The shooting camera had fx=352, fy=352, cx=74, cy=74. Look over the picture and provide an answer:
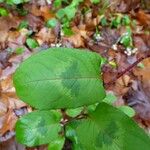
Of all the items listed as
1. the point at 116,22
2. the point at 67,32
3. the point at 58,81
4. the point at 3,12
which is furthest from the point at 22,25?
the point at 58,81

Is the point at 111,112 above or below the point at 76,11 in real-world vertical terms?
above

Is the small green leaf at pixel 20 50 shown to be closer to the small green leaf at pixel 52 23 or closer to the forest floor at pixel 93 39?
the forest floor at pixel 93 39

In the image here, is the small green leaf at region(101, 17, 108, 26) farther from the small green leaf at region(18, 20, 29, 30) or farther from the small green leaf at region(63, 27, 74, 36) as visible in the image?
the small green leaf at region(18, 20, 29, 30)

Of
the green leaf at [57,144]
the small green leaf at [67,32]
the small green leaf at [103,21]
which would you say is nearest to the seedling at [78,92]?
the green leaf at [57,144]

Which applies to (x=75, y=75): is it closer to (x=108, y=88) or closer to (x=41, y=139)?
(x=41, y=139)

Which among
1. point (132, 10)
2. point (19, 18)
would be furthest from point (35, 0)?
point (132, 10)

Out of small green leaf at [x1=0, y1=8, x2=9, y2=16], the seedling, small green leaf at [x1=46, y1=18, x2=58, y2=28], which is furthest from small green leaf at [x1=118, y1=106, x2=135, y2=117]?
small green leaf at [x1=0, y1=8, x2=9, y2=16]

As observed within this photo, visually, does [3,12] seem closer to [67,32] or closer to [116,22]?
[67,32]
